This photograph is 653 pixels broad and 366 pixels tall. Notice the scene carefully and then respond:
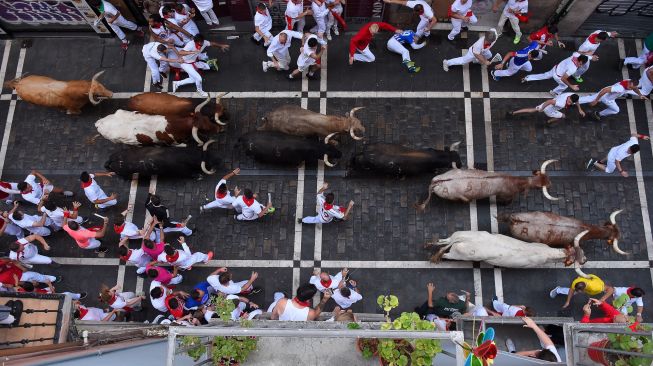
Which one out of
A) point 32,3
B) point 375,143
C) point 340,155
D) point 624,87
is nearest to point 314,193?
point 340,155

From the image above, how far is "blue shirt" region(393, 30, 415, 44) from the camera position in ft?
46.6

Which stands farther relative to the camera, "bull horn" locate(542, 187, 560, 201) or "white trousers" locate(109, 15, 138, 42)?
"white trousers" locate(109, 15, 138, 42)

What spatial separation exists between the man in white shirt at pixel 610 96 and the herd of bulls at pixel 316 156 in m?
2.76

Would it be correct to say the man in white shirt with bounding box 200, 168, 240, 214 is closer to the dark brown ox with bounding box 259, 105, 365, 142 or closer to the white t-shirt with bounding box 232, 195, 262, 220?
the white t-shirt with bounding box 232, 195, 262, 220

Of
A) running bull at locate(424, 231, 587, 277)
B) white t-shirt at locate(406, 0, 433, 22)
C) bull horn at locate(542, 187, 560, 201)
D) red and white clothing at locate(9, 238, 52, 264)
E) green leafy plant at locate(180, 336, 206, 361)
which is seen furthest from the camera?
white t-shirt at locate(406, 0, 433, 22)

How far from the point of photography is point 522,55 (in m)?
13.5

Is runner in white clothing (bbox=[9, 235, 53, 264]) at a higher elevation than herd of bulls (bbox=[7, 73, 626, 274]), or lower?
lower

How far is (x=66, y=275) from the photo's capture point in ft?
42.8

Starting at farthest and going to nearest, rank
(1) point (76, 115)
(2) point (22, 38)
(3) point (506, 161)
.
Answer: (2) point (22, 38) < (1) point (76, 115) < (3) point (506, 161)

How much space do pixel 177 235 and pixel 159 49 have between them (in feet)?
15.8

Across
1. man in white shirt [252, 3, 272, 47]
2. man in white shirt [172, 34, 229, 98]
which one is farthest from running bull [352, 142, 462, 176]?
man in white shirt [172, 34, 229, 98]

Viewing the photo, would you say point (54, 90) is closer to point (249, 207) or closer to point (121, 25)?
point (121, 25)

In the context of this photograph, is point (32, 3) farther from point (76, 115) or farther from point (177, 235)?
point (177, 235)

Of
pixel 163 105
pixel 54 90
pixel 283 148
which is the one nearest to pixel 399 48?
pixel 283 148
